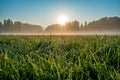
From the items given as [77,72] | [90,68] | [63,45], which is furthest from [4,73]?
[63,45]

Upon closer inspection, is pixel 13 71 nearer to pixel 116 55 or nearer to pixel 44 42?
pixel 116 55

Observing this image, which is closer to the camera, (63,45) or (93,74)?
(93,74)

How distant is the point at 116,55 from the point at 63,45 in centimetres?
216

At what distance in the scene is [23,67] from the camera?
7.88 ft

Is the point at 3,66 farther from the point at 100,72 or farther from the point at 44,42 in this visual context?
the point at 44,42

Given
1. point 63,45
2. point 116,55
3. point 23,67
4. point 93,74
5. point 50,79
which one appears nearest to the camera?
point 50,79

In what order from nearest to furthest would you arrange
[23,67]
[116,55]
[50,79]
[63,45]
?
1. [50,79]
2. [23,67]
3. [116,55]
4. [63,45]

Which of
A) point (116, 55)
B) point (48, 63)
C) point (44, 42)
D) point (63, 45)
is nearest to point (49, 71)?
point (48, 63)

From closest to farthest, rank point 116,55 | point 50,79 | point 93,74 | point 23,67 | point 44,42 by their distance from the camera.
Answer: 1. point 50,79
2. point 93,74
3. point 23,67
4. point 116,55
5. point 44,42

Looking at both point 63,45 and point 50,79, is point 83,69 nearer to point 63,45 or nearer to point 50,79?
point 50,79

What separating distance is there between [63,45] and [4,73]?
2.77m

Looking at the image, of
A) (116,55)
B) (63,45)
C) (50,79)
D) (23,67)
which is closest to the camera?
(50,79)

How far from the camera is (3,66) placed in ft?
8.25

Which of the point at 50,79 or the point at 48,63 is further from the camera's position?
the point at 48,63
